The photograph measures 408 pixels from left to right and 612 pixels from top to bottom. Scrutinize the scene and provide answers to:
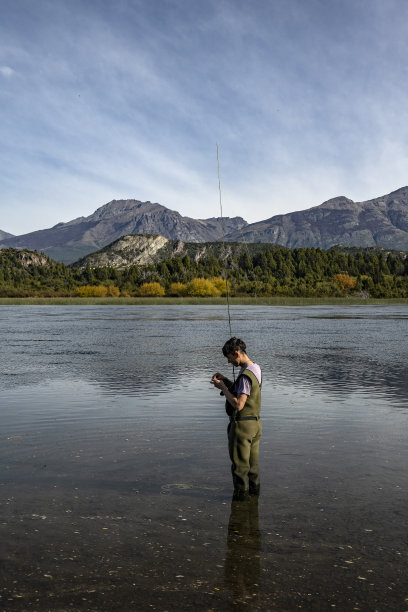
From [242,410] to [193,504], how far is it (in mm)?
1455

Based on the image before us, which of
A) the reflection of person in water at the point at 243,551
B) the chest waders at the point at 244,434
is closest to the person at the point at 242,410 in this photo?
the chest waders at the point at 244,434

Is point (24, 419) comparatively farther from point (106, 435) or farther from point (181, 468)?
point (181, 468)

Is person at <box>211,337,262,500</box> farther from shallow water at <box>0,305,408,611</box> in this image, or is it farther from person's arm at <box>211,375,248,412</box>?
shallow water at <box>0,305,408,611</box>

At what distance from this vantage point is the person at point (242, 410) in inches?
310

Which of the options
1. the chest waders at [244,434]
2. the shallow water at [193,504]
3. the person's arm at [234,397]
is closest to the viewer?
the shallow water at [193,504]

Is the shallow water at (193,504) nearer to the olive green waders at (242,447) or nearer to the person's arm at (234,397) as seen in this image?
the olive green waders at (242,447)

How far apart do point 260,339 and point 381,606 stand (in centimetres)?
3577

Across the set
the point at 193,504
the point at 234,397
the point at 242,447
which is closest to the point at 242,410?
the point at 234,397

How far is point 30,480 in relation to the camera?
29.5 ft

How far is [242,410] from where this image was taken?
26.3 ft

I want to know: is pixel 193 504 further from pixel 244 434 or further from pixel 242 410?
pixel 242 410

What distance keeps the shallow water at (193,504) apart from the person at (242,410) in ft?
1.50

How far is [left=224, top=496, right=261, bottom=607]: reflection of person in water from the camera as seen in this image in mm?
5621

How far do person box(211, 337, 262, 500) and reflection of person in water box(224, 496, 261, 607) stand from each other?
424 mm
